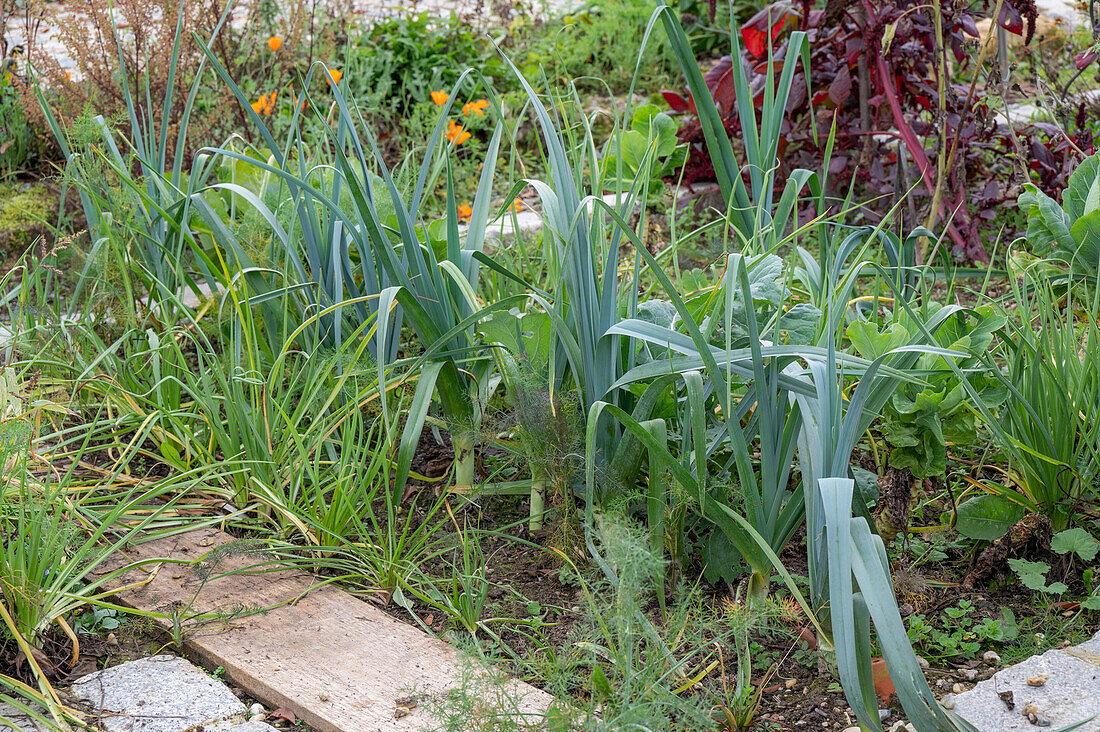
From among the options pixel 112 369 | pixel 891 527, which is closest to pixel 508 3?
pixel 112 369

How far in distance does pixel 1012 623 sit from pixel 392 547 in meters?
1.12

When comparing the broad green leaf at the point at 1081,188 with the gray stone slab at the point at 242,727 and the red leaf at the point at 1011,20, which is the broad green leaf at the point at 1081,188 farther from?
the gray stone slab at the point at 242,727

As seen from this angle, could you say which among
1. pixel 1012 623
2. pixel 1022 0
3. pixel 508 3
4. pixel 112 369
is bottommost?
pixel 1012 623

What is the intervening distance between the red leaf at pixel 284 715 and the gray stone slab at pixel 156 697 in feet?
0.16

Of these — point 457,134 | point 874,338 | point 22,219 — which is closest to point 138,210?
point 457,134

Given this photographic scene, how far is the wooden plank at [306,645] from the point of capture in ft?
4.72

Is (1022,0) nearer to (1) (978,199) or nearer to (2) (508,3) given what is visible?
(1) (978,199)

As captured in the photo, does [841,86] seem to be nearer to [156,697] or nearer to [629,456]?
[629,456]

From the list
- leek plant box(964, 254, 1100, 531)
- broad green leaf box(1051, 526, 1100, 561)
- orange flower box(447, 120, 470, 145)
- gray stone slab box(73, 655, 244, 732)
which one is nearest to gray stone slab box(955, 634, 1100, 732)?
broad green leaf box(1051, 526, 1100, 561)

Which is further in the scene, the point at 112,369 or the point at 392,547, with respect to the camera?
the point at 112,369

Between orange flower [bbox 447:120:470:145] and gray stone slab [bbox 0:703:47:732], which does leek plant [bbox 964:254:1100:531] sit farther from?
gray stone slab [bbox 0:703:47:732]

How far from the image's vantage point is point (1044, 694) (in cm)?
136

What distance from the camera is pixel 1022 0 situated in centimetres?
237

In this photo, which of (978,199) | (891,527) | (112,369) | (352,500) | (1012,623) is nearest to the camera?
(1012,623)
